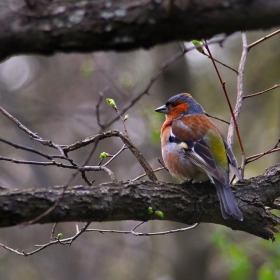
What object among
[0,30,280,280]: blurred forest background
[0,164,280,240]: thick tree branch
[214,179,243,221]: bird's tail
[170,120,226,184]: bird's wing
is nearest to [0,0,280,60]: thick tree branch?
[0,164,280,240]: thick tree branch

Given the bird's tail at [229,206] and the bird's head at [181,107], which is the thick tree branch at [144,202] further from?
the bird's head at [181,107]

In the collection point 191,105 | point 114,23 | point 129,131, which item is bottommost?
point 114,23

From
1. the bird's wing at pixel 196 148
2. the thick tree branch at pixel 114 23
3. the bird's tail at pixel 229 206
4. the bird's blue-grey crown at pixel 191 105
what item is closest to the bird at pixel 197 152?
the bird's wing at pixel 196 148

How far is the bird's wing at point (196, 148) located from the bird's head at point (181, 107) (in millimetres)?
762

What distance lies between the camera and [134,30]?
2.16 m

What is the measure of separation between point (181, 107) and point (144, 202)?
3.20 meters

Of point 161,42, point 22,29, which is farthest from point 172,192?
point 22,29

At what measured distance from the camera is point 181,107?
21.9ft

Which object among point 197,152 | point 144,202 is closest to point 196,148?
point 197,152

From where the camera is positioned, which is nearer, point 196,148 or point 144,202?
point 144,202

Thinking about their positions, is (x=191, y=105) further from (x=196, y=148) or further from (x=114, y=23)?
(x=114, y=23)

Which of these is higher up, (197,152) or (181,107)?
(181,107)

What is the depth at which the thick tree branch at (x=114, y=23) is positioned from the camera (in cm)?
207

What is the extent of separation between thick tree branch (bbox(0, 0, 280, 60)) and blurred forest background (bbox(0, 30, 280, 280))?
6.75 metres
